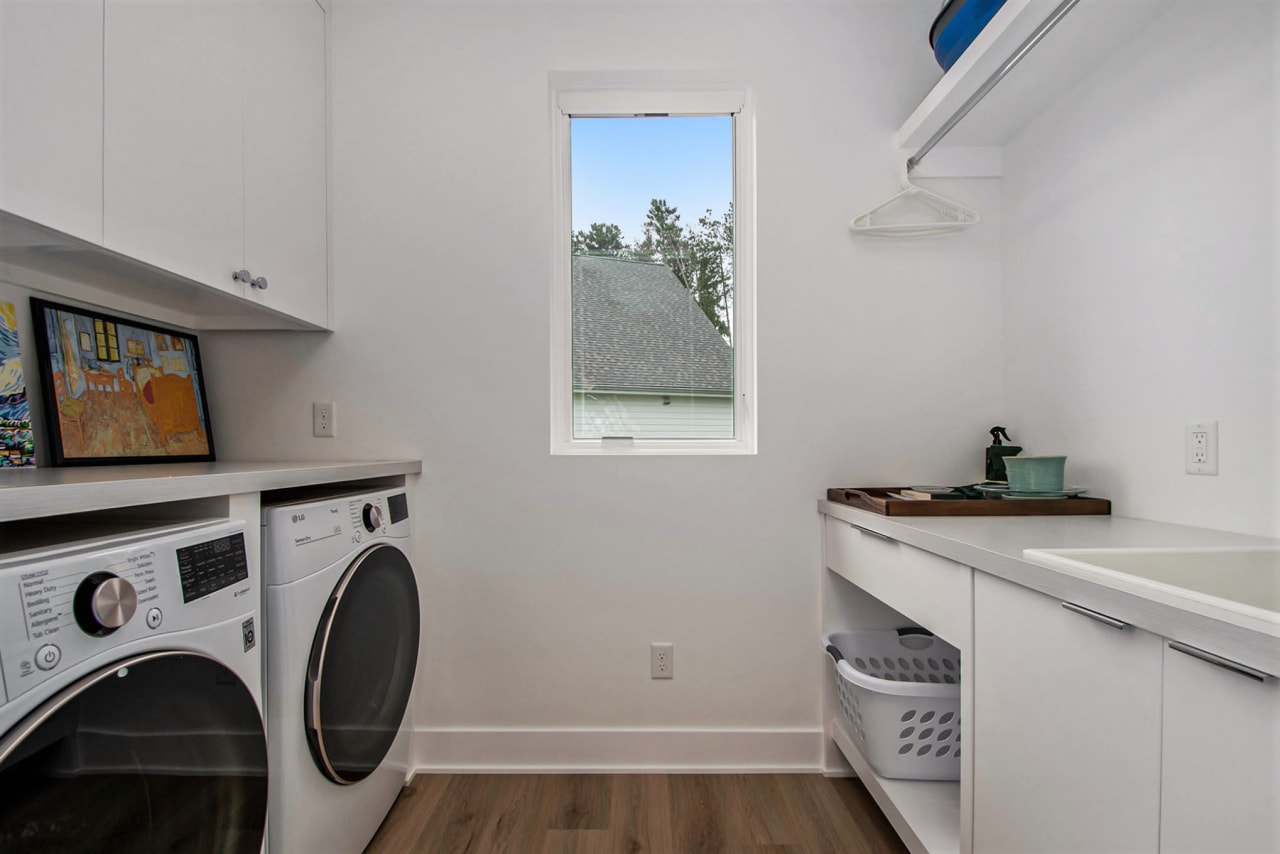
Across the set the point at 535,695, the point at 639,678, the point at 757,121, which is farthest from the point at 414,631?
the point at 757,121

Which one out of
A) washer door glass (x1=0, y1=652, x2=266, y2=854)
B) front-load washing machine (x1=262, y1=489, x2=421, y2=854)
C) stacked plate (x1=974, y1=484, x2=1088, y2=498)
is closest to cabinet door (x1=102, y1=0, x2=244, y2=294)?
front-load washing machine (x1=262, y1=489, x2=421, y2=854)

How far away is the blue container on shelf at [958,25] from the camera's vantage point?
1536mm

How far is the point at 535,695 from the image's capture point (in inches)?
78.9

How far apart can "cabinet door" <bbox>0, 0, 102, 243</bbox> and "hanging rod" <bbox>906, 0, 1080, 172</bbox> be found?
1833 mm

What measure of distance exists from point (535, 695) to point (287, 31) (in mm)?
2096

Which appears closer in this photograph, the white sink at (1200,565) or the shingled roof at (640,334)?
the white sink at (1200,565)

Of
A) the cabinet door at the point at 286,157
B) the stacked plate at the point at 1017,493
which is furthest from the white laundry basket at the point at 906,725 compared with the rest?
the cabinet door at the point at 286,157

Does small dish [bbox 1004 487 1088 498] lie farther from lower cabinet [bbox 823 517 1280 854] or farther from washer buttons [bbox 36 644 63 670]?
washer buttons [bbox 36 644 63 670]

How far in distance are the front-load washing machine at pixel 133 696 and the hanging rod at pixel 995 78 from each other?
6.05ft

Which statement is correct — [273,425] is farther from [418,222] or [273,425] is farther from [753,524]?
[753,524]

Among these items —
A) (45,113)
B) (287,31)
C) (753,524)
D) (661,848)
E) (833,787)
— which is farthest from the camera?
(753,524)

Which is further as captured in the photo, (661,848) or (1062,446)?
(1062,446)

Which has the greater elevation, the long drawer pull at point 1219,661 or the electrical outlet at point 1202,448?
the electrical outlet at point 1202,448

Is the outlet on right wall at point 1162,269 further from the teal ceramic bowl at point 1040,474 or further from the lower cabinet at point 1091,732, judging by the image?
the lower cabinet at point 1091,732
